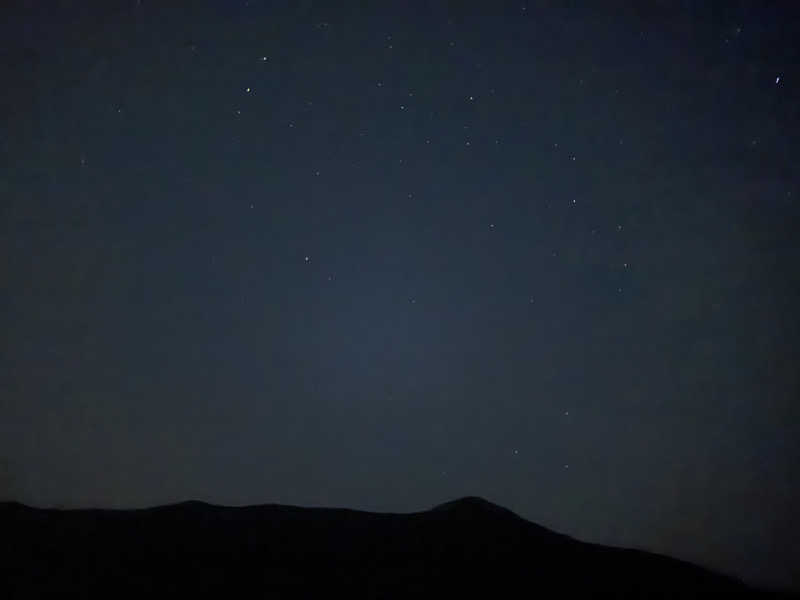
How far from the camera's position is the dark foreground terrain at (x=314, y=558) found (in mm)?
2998

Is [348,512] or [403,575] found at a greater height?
[348,512]

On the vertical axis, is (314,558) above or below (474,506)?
below

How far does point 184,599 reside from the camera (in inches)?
110

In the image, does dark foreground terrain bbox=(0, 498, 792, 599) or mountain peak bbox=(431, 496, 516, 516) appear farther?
mountain peak bbox=(431, 496, 516, 516)

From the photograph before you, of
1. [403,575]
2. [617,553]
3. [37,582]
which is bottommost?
[37,582]

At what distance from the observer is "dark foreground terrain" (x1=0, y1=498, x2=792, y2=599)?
118 inches

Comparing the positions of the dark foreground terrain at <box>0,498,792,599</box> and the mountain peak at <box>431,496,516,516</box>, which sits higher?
the mountain peak at <box>431,496,516,516</box>

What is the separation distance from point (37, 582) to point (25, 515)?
0.60 metres

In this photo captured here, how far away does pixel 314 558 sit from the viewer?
349 cm

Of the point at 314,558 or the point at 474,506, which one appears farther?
the point at 474,506

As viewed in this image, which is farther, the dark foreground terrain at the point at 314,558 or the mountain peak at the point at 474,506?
the mountain peak at the point at 474,506

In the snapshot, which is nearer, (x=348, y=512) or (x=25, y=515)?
(x=25, y=515)

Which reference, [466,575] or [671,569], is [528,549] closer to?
[466,575]

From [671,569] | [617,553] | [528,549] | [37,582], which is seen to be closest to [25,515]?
[37,582]
